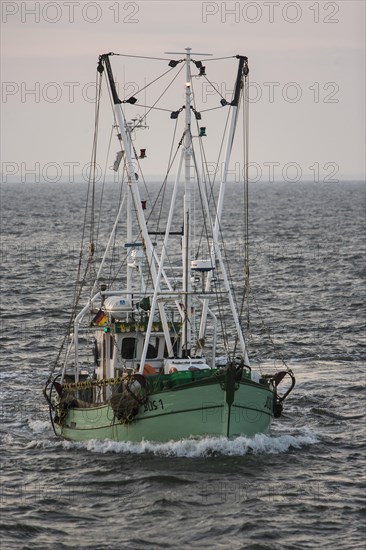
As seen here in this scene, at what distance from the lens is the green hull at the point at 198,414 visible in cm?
3675

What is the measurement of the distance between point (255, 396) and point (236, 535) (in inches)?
276

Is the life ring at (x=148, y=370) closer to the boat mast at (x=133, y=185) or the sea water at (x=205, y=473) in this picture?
the boat mast at (x=133, y=185)

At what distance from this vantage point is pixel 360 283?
8038 centimetres

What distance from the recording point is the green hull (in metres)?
36.8

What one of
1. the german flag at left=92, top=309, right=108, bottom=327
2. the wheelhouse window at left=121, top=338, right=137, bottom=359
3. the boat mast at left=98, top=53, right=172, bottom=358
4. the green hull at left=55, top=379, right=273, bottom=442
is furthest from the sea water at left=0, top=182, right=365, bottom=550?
the boat mast at left=98, top=53, right=172, bottom=358

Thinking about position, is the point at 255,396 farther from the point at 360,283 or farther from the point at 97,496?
the point at 360,283

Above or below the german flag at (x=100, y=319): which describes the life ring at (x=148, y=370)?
below

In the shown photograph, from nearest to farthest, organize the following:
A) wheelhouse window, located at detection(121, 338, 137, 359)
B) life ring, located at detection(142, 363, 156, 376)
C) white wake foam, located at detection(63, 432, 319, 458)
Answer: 1. white wake foam, located at detection(63, 432, 319, 458)
2. life ring, located at detection(142, 363, 156, 376)
3. wheelhouse window, located at detection(121, 338, 137, 359)

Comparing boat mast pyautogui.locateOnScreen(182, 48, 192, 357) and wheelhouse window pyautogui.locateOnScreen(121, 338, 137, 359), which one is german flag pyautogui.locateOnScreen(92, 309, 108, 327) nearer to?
wheelhouse window pyautogui.locateOnScreen(121, 338, 137, 359)

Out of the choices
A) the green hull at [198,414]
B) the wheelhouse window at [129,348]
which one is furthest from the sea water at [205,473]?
the wheelhouse window at [129,348]

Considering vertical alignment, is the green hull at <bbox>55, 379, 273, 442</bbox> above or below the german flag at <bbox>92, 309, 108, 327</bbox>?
below

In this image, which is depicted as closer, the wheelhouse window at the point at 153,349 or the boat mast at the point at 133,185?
the boat mast at the point at 133,185

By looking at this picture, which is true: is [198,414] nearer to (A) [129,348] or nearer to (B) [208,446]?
(B) [208,446]

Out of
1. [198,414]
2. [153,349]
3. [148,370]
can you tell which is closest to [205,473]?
[198,414]
